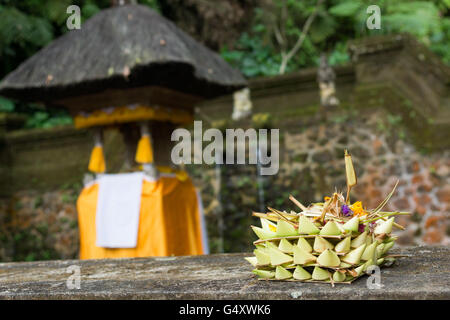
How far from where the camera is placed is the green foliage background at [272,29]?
27.4 ft

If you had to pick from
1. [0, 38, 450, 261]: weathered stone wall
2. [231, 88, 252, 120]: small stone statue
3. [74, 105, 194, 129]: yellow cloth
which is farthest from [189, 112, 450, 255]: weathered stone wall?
[74, 105, 194, 129]: yellow cloth

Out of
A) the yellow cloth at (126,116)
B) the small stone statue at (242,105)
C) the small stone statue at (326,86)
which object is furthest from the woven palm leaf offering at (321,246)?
the small stone statue at (242,105)

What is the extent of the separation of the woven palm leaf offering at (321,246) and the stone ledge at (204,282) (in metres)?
0.05

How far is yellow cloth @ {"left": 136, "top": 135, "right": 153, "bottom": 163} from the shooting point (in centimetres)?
516

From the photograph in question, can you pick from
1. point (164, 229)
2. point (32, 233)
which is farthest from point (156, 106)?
point (32, 233)

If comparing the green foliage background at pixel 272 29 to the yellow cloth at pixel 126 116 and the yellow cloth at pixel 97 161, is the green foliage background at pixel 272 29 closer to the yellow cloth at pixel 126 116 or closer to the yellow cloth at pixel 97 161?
the yellow cloth at pixel 126 116

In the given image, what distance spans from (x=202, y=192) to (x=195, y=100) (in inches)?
68.6

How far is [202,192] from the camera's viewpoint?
286 inches

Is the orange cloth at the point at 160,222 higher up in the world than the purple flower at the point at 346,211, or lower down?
Answer: lower down

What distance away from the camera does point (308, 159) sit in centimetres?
686

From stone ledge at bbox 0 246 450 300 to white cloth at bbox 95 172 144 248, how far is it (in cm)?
253

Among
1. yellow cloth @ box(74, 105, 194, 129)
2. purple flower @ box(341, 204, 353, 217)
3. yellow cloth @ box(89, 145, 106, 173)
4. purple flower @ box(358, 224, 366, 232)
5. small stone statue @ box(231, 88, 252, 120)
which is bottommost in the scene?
purple flower @ box(358, 224, 366, 232)

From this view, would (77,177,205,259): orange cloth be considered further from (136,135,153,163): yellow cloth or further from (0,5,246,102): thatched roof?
(0,5,246,102): thatched roof

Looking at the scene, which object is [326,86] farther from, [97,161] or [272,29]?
Result: [272,29]
